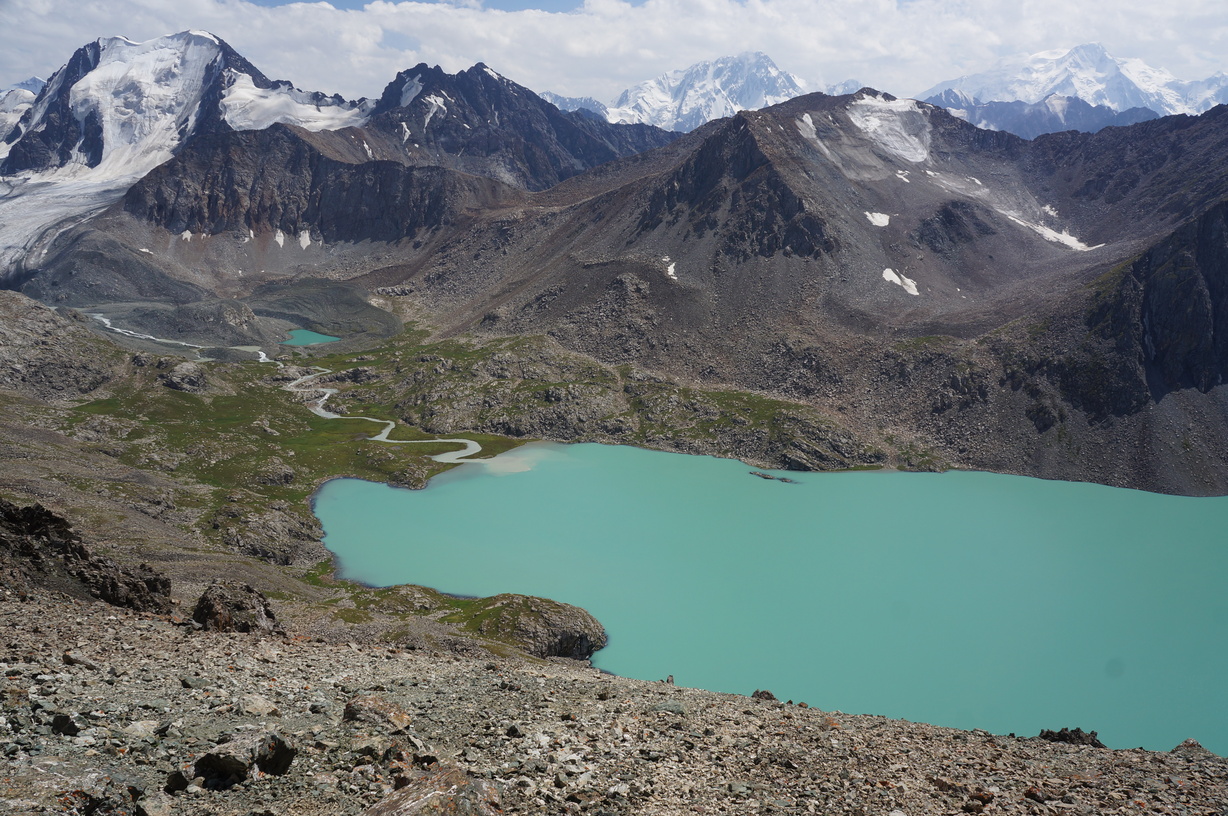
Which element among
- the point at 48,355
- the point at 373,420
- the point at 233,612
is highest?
the point at 373,420

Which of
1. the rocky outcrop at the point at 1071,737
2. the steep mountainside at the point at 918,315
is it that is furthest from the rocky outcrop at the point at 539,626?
the steep mountainside at the point at 918,315

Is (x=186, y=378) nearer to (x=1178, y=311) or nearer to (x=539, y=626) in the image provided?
(x=539, y=626)

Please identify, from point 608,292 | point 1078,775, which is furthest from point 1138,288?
point 1078,775

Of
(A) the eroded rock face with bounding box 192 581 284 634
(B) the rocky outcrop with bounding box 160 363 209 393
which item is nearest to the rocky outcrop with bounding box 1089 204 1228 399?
(A) the eroded rock face with bounding box 192 581 284 634

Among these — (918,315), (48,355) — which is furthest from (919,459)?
(48,355)

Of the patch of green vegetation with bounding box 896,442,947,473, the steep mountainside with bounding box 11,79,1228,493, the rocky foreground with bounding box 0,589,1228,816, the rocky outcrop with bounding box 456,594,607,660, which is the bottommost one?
the rocky outcrop with bounding box 456,594,607,660

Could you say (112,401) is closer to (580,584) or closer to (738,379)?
(580,584)

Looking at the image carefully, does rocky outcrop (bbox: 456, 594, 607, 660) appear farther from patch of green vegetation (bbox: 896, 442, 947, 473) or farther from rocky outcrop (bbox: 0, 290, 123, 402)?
rocky outcrop (bbox: 0, 290, 123, 402)

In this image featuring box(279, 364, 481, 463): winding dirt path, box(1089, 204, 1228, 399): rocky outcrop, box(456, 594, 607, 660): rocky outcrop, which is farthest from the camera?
box(279, 364, 481, 463): winding dirt path
